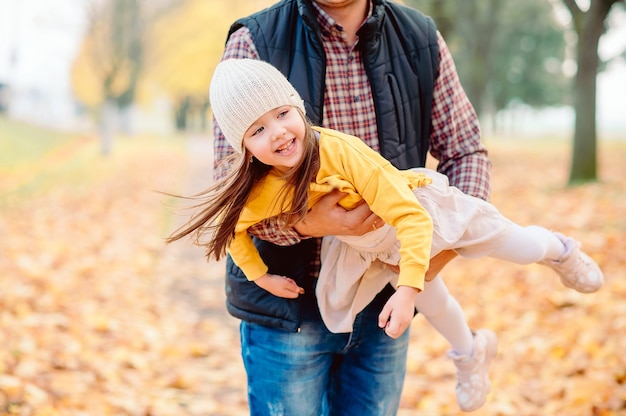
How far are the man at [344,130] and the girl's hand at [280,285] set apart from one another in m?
0.06

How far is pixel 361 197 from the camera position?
2.00 meters

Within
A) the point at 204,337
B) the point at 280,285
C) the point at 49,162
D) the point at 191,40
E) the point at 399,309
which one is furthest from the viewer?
the point at 191,40

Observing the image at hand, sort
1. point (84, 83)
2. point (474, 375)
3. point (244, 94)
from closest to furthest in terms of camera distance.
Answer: point (244, 94) < point (474, 375) < point (84, 83)

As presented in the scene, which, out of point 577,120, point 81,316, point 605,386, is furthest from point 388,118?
point 577,120

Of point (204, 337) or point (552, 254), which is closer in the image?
point (552, 254)

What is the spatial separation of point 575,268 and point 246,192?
1279 mm

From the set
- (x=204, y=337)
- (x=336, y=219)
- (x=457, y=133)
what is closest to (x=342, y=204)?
(x=336, y=219)

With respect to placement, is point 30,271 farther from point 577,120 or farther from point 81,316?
point 577,120

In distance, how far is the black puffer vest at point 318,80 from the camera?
6.97 ft

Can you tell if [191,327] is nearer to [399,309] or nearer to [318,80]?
[318,80]

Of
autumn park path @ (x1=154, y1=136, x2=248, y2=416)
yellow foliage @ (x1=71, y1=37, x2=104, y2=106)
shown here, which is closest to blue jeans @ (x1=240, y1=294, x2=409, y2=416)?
autumn park path @ (x1=154, y1=136, x2=248, y2=416)

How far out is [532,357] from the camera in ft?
14.6

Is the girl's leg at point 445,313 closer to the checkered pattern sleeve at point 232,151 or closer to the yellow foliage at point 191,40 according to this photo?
the checkered pattern sleeve at point 232,151

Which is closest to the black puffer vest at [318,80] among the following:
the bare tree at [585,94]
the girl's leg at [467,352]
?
the girl's leg at [467,352]
